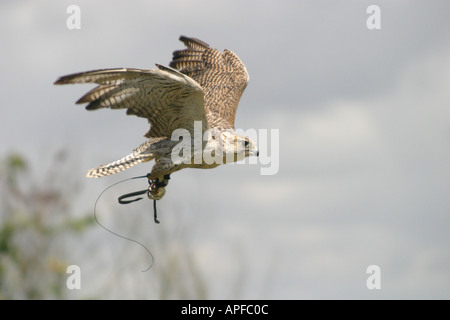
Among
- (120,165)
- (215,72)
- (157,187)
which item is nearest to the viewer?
(157,187)

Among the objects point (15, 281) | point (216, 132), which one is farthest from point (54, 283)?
point (216, 132)

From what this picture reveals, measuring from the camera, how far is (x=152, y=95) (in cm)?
875

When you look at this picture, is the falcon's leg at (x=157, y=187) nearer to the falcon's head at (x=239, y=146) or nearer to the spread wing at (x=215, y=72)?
the falcon's head at (x=239, y=146)

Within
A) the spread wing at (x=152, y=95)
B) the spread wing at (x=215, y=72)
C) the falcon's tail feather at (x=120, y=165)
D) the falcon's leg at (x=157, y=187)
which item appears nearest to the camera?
the spread wing at (x=152, y=95)

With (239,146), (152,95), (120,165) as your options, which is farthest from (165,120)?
(239,146)

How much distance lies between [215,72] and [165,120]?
280 centimetres

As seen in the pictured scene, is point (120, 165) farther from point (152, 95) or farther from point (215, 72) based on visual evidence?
point (215, 72)

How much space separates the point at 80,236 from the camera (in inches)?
741

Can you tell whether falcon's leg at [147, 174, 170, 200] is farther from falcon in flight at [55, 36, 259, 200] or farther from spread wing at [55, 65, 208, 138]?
spread wing at [55, 65, 208, 138]

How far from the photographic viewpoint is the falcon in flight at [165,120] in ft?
27.3

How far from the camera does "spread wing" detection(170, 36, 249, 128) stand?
10906 millimetres

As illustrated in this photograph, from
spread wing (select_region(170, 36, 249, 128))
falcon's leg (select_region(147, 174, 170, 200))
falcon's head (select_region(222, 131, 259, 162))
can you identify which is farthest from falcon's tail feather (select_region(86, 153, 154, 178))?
spread wing (select_region(170, 36, 249, 128))

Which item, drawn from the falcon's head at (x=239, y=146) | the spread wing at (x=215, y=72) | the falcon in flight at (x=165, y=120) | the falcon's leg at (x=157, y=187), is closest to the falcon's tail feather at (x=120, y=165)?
the falcon in flight at (x=165, y=120)
